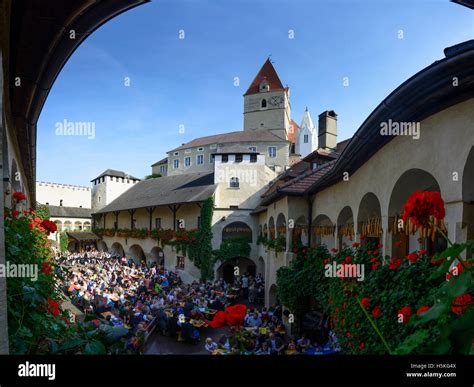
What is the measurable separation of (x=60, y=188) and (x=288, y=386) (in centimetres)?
2448

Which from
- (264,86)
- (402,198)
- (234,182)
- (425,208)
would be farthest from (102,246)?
(425,208)

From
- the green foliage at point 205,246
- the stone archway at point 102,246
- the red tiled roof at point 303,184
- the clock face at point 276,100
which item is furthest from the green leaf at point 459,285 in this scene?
the clock face at point 276,100

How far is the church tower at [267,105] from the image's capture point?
53.8 meters

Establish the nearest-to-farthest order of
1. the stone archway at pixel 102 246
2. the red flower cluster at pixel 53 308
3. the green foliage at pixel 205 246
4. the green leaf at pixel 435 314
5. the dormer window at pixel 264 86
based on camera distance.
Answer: the green leaf at pixel 435 314 → the red flower cluster at pixel 53 308 → the green foliage at pixel 205 246 → the stone archway at pixel 102 246 → the dormer window at pixel 264 86

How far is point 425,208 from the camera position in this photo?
166 cm

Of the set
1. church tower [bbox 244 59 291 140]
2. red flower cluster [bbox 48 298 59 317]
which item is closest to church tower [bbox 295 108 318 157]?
church tower [bbox 244 59 291 140]

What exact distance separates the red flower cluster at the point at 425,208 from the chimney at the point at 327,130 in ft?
61.9

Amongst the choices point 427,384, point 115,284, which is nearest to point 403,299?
point 427,384

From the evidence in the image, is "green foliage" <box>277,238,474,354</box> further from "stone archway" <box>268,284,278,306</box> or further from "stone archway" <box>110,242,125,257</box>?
"stone archway" <box>110,242,125,257</box>

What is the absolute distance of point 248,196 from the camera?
24984 mm

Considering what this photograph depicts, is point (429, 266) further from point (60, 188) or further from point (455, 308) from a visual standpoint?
point (60, 188)

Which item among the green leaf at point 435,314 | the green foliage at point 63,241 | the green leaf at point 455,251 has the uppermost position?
the green leaf at point 455,251

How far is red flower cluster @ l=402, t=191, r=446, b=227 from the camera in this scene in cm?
163

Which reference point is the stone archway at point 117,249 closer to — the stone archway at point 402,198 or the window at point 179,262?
the window at point 179,262
